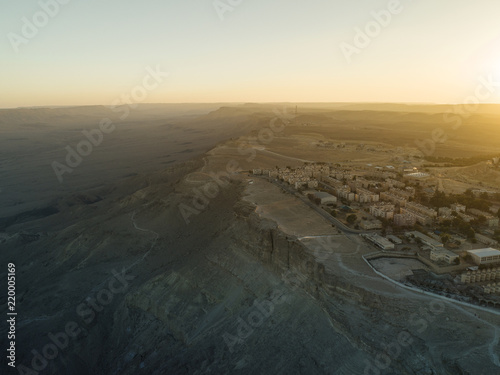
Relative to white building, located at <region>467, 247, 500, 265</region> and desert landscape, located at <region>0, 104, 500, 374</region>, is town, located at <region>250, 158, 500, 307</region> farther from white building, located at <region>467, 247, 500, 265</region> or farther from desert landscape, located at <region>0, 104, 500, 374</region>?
desert landscape, located at <region>0, 104, 500, 374</region>

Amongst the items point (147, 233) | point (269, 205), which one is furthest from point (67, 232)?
point (269, 205)

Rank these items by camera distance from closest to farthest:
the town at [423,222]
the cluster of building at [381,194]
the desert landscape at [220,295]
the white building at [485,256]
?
the desert landscape at [220,295], the town at [423,222], the white building at [485,256], the cluster of building at [381,194]

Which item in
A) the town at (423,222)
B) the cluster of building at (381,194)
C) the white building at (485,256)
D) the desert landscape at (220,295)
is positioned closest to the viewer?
the desert landscape at (220,295)

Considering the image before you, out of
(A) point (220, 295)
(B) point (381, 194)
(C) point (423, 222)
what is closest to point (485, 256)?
(C) point (423, 222)

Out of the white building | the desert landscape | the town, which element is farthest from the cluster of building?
the desert landscape

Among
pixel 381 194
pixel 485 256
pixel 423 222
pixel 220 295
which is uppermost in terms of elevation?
pixel 485 256

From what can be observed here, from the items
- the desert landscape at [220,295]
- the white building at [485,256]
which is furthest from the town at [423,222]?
the desert landscape at [220,295]

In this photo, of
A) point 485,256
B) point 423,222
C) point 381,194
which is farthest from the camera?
point 381,194

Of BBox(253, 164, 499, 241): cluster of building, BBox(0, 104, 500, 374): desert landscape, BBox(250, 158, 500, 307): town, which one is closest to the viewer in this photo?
BBox(0, 104, 500, 374): desert landscape

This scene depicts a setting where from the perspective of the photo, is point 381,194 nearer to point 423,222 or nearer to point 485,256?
point 423,222

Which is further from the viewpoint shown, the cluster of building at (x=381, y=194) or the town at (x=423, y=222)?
the cluster of building at (x=381, y=194)

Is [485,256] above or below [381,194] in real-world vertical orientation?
above

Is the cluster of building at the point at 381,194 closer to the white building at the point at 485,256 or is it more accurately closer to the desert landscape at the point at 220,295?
the white building at the point at 485,256
